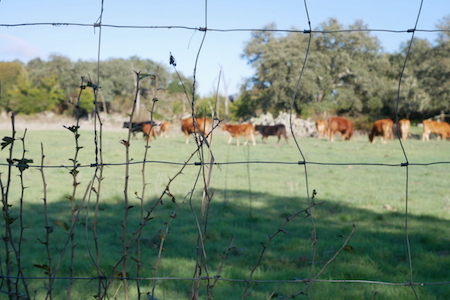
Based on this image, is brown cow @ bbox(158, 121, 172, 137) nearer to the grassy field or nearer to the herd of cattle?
the herd of cattle

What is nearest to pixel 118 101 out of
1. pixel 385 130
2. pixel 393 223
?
pixel 385 130

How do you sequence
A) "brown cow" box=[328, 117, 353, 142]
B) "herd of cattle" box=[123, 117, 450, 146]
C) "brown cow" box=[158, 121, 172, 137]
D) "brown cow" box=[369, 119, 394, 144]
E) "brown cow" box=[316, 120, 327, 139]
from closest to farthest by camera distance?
1. "herd of cattle" box=[123, 117, 450, 146]
2. "brown cow" box=[369, 119, 394, 144]
3. "brown cow" box=[158, 121, 172, 137]
4. "brown cow" box=[328, 117, 353, 142]
5. "brown cow" box=[316, 120, 327, 139]

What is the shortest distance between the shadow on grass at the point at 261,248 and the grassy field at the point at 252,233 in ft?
0.05

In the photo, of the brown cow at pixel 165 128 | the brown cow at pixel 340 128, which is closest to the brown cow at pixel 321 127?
the brown cow at pixel 340 128

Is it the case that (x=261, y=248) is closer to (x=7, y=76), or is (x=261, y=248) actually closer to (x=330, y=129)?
(x=330, y=129)

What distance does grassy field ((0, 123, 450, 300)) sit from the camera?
3.81 m

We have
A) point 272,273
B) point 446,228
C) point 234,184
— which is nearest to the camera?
point 272,273

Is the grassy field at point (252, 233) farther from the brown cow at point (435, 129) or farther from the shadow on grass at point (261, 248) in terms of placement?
the brown cow at point (435, 129)

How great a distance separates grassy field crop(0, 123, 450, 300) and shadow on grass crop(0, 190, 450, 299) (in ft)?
0.05

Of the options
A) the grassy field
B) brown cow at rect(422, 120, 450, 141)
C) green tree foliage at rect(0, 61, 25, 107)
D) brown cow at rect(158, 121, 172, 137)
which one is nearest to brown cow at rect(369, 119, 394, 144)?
brown cow at rect(422, 120, 450, 141)

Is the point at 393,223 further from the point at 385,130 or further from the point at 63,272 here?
the point at 385,130

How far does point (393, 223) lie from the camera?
6.58 m

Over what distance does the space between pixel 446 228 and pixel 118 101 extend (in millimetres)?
35916

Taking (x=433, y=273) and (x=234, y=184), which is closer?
(x=433, y=273)
